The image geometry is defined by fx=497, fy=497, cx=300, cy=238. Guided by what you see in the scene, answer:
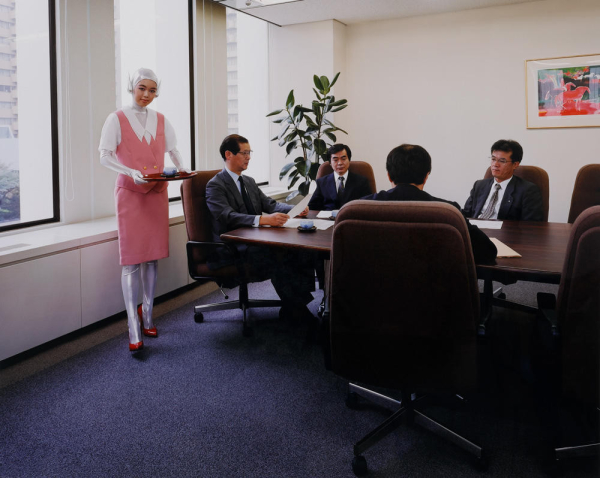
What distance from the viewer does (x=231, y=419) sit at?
7.72 ft

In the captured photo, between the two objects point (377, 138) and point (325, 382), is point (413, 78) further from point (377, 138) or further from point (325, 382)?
point (325, 382)

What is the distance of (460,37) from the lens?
553 centimetres

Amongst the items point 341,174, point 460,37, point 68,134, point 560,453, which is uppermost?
point 460,37

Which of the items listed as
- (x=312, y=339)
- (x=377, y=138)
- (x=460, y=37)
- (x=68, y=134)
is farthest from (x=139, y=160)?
(x=460, y=37)

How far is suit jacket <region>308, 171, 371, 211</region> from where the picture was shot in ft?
13.8

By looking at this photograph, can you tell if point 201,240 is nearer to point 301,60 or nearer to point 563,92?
point 301,60

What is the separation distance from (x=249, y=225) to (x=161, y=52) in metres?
2.45

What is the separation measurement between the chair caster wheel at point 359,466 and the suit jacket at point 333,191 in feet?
8.23

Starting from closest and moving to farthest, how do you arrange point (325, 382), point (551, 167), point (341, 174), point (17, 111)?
point (325, 382), point (17, 111), point (341, 174), point (551, 167)

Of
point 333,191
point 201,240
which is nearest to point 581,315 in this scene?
point 201,240

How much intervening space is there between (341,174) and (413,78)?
228 centimetres

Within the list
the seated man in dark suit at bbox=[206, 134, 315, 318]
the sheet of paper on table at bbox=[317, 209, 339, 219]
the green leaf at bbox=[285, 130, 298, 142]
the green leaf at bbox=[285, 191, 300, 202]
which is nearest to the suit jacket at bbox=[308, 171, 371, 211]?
the sheet of paper on table at bbox=[317, 209, 339, 219]

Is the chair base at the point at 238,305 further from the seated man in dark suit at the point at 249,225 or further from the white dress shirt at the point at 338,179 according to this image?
the white dress shirt at the point at 338,179

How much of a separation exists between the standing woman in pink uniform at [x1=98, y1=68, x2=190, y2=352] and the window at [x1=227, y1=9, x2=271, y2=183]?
253cm
